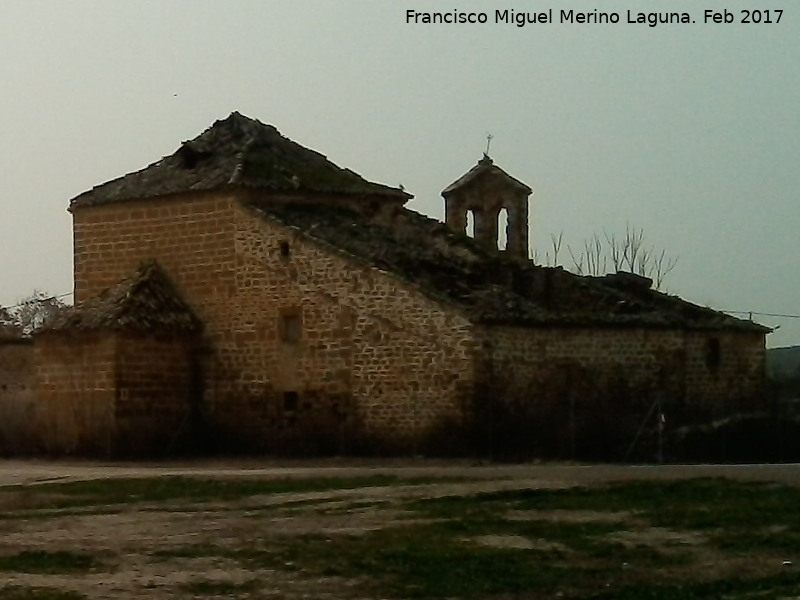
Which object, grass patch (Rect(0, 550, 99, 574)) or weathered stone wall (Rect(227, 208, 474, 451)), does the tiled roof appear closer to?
weathered stone wall (Rect(227, 208, 474, 451))

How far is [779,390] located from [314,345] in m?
10.2

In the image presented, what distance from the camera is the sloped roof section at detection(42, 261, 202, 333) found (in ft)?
105

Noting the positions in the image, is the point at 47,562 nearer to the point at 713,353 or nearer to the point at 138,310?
the point at 138,310

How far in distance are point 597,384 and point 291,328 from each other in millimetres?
5941

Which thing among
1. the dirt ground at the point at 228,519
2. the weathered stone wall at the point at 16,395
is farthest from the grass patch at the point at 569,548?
the weathered stone wall at the point at 16,395

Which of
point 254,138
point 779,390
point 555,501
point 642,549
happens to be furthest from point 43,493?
point 779,390

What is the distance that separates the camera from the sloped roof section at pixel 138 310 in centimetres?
3189

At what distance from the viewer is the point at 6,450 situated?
1346 inches

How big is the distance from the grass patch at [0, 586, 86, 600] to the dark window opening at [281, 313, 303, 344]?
737 inches

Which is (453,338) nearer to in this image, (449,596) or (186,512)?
(186,512)

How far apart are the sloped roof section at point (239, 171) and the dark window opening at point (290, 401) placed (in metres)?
4.20

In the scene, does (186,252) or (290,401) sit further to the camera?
(186,252)

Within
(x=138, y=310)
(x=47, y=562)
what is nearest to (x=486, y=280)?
(x=138, y=310)

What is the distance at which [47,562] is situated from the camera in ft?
48.4
